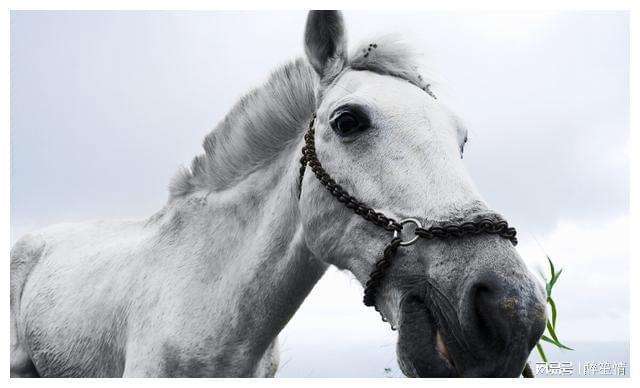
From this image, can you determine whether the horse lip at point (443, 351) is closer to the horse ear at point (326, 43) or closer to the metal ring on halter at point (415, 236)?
the metal ring on halter at point (415, 236)

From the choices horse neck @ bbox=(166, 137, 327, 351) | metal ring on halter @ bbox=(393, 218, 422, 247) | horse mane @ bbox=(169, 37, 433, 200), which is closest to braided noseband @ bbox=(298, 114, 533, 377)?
metal ring on halter @ bbox=(393, 218, 422, 247)

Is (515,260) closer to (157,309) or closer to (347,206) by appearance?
(347,206)

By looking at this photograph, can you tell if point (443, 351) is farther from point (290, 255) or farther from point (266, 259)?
point (266, 259)

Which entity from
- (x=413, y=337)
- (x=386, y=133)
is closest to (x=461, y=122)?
(x=386, y=133)

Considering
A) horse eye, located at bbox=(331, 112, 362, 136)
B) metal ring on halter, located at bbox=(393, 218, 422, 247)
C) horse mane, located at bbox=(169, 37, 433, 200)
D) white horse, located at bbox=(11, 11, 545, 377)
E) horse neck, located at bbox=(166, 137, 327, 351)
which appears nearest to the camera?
white horse, located at bbox=(11, 11, 545, 377)

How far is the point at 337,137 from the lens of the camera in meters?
2.82

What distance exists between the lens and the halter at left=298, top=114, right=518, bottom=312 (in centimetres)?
223

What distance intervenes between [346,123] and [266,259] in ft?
2.91

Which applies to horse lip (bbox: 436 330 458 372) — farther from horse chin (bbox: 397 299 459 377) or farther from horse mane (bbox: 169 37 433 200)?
horse mane (bbox: 169 37 433 200)

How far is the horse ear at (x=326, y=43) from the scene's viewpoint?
10.1 ft

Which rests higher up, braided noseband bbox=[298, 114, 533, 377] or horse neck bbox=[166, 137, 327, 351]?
braided noseband bbox=[298, 114, 533, 377]

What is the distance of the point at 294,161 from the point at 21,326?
2618 mm

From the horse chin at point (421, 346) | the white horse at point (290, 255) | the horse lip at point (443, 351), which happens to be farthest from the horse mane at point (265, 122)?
the horse lip at point (443, 351)

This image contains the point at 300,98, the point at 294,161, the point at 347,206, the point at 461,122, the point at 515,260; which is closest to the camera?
the point at 515,260
